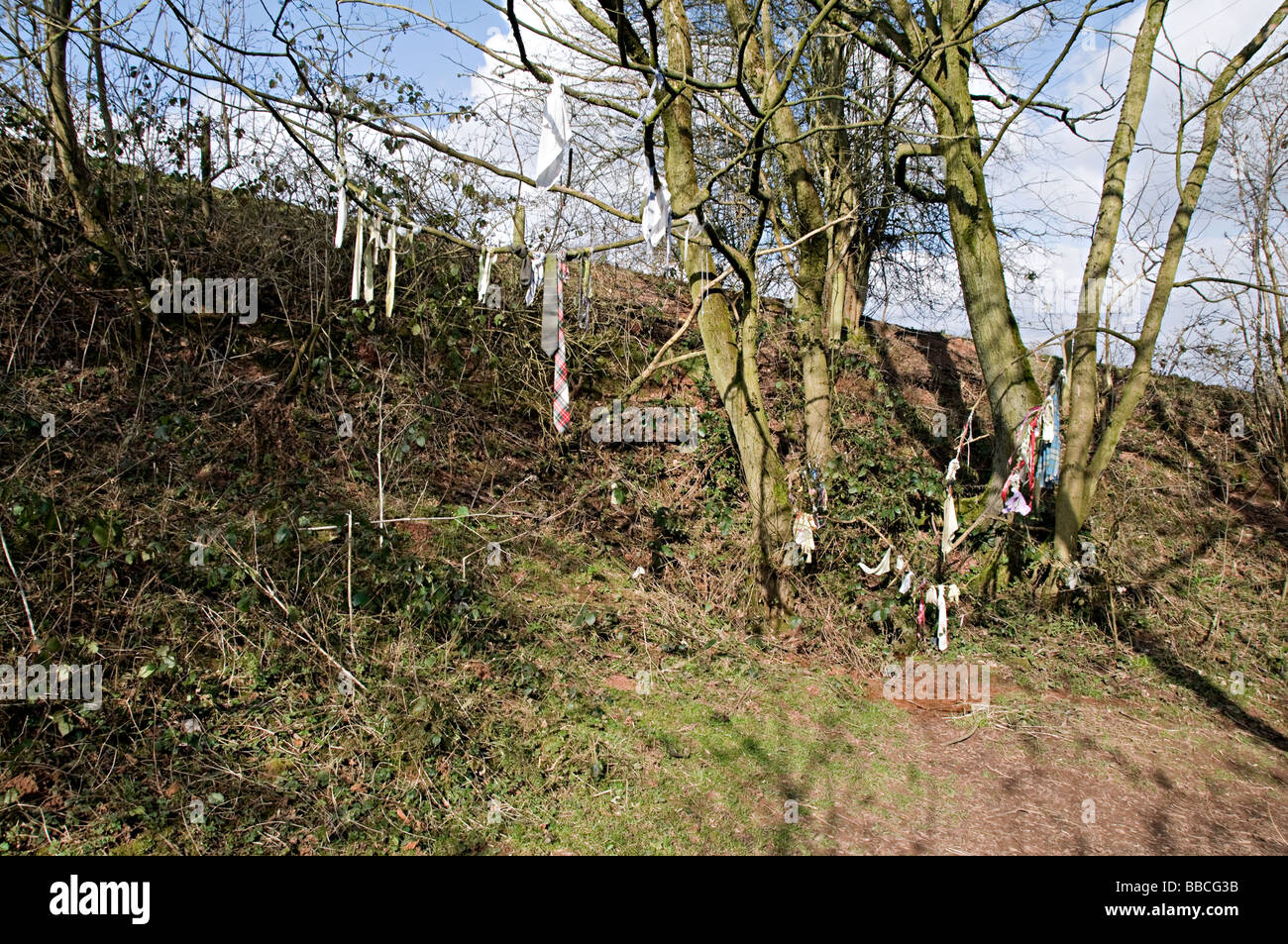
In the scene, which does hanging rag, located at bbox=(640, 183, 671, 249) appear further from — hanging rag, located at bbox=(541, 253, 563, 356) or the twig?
the twig

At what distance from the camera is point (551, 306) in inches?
320

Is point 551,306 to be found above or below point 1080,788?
above

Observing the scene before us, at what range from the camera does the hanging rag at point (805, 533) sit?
24.9 ft

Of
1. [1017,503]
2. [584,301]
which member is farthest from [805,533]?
[584,301]

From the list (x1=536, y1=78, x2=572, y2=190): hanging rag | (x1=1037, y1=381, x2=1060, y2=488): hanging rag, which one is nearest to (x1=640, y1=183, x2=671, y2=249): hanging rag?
(x1=536, y1=78, x2=572, y2=190): hanging rag

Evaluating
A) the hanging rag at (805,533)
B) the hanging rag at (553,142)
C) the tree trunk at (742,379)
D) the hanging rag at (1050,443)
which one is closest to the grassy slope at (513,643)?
the tree trunk at (742,379)

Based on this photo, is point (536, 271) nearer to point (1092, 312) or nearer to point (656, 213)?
point (656, 213)

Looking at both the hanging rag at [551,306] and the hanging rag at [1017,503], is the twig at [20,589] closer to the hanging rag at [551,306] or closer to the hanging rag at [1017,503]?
the hanging rag at [551,306]

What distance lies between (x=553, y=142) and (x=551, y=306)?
3027 mm

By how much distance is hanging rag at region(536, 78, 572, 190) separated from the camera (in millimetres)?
5098

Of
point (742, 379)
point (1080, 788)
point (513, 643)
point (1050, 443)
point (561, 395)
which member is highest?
point (742, 379)

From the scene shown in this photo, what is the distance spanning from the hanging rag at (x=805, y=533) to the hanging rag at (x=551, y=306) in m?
2.87

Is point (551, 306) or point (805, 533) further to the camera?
point (551, 306)

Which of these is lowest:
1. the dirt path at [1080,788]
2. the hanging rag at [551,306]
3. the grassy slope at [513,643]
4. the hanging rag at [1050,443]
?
the dirt path at [1080,788]
